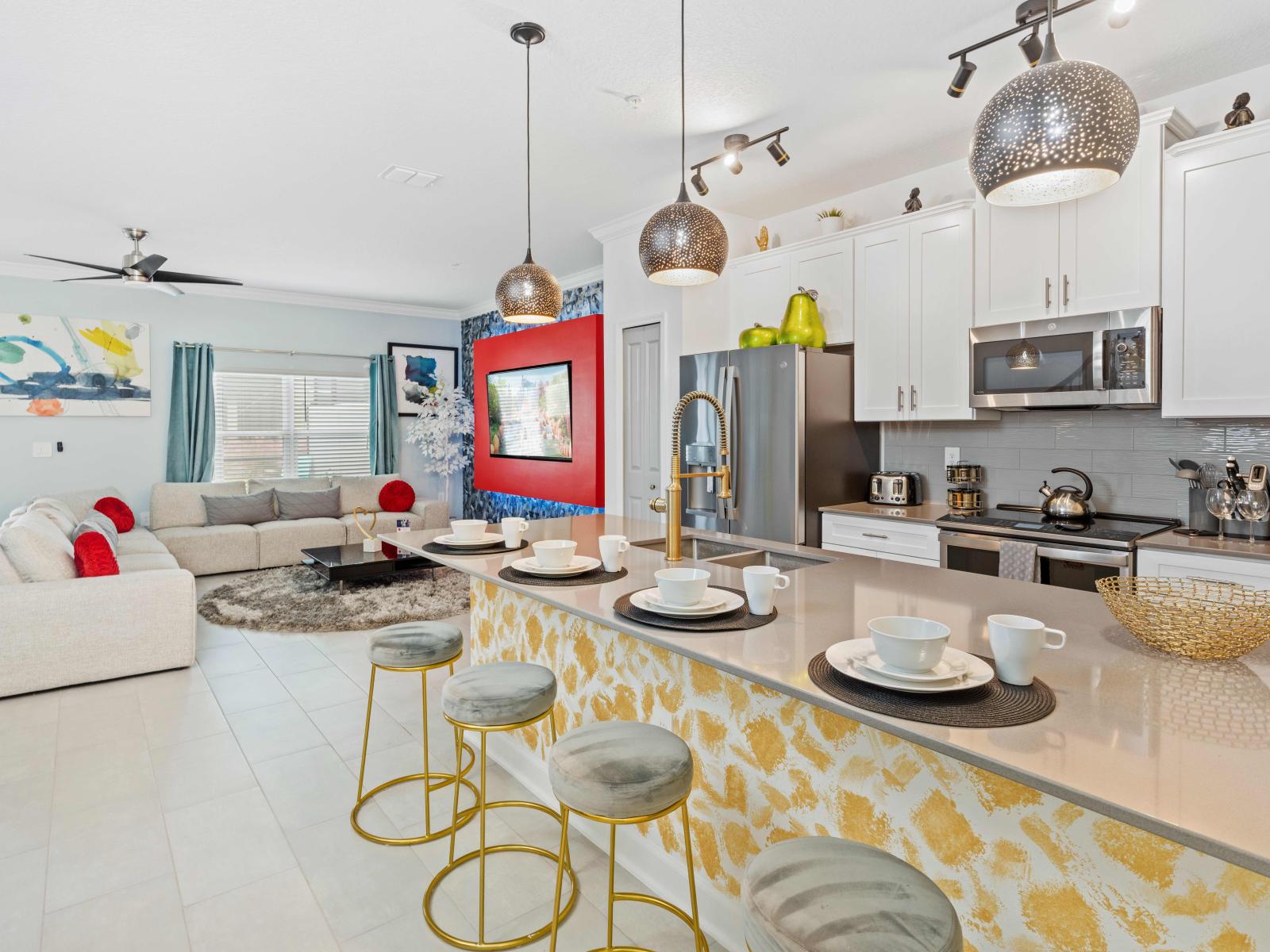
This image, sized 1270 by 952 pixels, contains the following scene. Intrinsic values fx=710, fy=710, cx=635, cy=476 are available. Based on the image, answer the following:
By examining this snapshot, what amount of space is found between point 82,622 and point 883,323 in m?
4.39

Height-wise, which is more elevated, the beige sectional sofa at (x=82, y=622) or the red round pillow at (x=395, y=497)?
the red round pillow at (x=395, y=497)

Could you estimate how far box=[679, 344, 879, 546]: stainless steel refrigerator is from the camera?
145 inches

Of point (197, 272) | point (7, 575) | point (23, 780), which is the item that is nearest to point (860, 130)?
point (23, 780)

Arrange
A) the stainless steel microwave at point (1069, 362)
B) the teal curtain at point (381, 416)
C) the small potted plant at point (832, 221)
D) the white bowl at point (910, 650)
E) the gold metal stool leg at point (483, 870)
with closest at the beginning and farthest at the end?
1. the white bowl at point (910, 650)
2. the gold metal stool leg at point (483, 870)
3. the stainless steel microwave at point (1069, 362)
4. the small potted plant at point (832, 221)
5. the teal curtain at point (381, 416)

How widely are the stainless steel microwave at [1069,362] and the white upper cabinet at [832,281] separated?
72 cm

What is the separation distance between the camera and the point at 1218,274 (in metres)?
2.61

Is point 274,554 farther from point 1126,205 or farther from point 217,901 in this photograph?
point 1126,205

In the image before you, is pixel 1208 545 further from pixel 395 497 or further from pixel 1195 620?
pixel 395 497

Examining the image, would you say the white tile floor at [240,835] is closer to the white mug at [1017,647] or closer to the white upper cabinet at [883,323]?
the white mug at [1017,647]

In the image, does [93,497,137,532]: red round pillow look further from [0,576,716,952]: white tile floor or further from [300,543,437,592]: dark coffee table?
[0,576,716,952]: white tile floor

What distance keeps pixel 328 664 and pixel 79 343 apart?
4.36 m

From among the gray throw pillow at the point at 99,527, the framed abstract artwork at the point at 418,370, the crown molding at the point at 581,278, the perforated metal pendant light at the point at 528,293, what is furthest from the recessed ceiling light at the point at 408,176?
the framed abstract artwork at the point at 418,370

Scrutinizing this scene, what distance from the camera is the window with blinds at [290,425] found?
6.91m

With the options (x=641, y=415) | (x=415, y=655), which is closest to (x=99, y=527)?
(x=641, y=415)
